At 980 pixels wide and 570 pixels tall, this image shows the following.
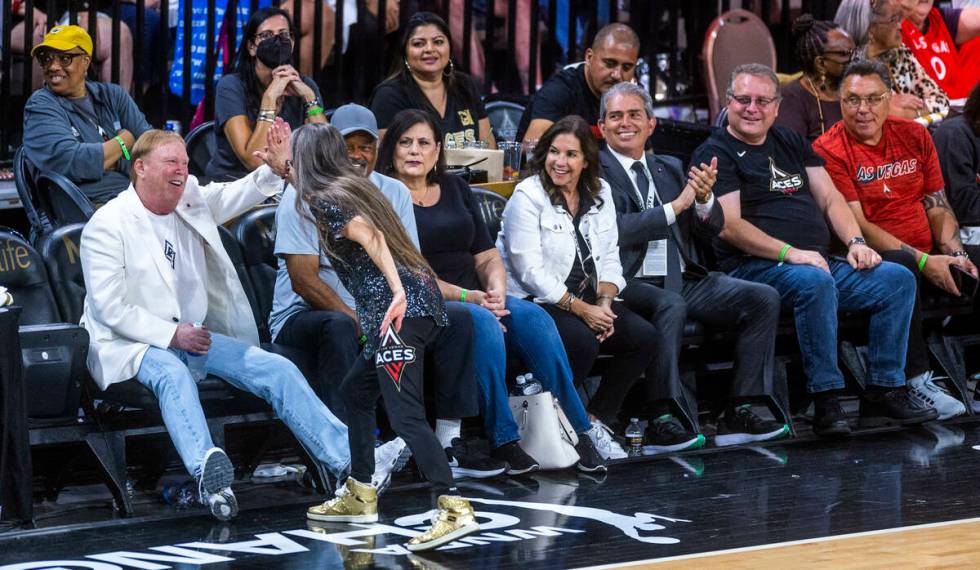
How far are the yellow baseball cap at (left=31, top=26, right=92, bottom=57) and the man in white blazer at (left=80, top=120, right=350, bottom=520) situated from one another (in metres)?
1.09

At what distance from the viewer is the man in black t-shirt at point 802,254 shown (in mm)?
6781

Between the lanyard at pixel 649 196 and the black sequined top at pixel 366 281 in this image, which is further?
the lanyard at pixel 649 196

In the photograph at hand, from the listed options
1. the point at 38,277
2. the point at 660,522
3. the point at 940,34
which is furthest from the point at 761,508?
the point at 940,34

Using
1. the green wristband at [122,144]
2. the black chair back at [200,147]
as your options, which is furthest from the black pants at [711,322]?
the green wristband at [122,144]

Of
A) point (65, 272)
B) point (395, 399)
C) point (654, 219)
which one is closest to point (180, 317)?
point (65, 272)

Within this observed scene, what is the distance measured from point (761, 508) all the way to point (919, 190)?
8.62 ft

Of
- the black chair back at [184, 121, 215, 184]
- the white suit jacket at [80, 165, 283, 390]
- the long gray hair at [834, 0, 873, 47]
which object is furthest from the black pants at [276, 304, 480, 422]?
the long gray hair at [834, 0, 873, 47]

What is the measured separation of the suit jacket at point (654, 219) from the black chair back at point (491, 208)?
474mm

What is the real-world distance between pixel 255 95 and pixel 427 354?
1.75m

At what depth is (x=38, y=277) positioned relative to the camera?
18.8 feet

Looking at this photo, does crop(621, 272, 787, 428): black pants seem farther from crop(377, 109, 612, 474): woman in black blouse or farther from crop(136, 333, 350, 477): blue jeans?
crop(136, 333, 350, 477): blue jeans

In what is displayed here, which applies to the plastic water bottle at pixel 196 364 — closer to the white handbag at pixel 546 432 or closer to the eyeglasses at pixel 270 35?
the white handbag at pixel 546 432

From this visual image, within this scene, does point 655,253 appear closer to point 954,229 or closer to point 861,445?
point 861,445

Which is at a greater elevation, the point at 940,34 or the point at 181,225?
the point at 940,34
